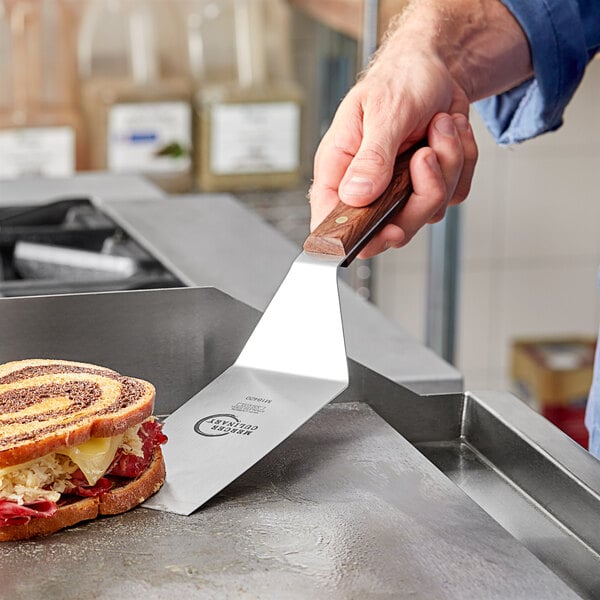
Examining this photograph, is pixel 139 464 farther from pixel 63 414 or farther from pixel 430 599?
pixel 430 599

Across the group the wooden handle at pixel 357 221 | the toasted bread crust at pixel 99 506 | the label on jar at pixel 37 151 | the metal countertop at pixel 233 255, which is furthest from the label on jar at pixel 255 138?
the toasted bread crust at pixel 99 506

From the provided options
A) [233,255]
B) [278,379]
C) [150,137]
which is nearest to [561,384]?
[150,137]

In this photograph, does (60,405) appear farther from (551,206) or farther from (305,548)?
(551,206)

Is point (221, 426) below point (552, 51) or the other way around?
below

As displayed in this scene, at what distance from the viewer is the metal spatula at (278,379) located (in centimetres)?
67

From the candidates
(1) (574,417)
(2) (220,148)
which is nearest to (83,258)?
(2) (220,148)

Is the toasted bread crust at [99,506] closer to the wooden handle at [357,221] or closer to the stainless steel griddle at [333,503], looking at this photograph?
the stainless steel griddle at [333,503]

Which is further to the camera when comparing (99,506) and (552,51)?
(552,51)

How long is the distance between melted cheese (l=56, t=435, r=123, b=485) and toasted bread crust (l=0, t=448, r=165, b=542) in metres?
0.01

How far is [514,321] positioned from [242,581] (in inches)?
84.8

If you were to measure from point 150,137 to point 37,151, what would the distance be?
7.1 inches

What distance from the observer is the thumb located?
30.0 inches

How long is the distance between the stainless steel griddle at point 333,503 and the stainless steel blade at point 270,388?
0.09 ft

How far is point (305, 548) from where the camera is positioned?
1.94 ft
